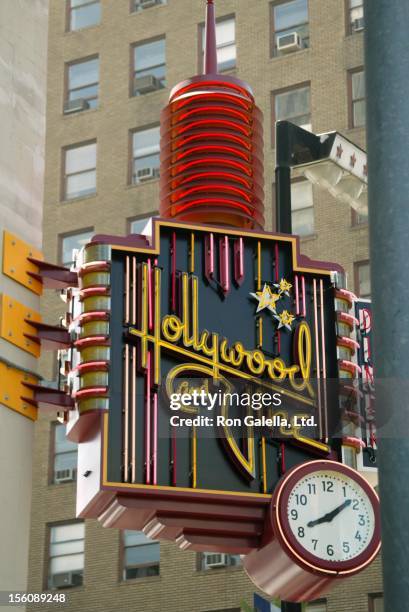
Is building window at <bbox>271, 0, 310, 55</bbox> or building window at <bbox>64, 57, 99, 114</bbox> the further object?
building window at <bbox>64, 57, 99, 114</bbox>

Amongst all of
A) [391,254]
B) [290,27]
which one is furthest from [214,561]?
[391,254]

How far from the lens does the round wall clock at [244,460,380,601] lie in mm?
14922

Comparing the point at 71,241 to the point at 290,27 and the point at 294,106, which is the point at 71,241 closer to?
the point at 294,106

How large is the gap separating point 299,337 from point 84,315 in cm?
254

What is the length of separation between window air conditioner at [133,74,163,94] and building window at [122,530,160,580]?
53.2ft

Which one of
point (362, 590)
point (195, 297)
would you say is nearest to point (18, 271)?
point (195, 297)

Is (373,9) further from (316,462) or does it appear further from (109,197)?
(109,197)

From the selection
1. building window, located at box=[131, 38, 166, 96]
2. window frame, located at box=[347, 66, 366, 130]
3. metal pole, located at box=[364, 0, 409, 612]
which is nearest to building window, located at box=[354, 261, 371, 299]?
window frame, located at box=[347, 66, 366, 130]

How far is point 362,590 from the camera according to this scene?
41562 mm

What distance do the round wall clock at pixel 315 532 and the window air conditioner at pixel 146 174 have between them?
3568cm

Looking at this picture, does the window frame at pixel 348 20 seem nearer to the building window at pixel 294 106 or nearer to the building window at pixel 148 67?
the building window at pixel 294 106

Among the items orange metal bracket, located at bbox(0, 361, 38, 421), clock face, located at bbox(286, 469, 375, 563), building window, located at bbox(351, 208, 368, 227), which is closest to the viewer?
orange metal bracket, located at bbox(0, 361, 38, 421)

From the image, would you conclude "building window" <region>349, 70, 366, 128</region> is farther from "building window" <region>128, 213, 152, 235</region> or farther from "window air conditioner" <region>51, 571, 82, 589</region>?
"window air conditioner" <region>51, 571, 82, 589</region>

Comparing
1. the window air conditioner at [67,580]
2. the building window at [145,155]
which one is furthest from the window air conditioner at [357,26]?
the window air conditioner at [67,580]
